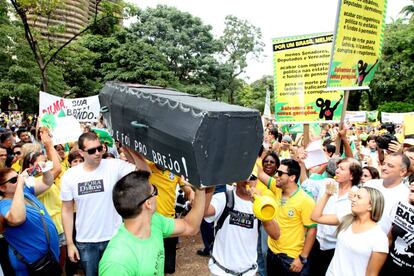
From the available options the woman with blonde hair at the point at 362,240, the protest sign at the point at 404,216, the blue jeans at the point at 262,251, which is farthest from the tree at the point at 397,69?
the woman with blonde hair at the point at 362,240

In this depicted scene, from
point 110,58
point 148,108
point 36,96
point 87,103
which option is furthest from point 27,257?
point 110,58

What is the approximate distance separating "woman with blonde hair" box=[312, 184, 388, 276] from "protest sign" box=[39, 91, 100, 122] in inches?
244

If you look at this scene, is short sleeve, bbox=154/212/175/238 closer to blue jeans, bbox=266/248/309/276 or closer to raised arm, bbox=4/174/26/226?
raised arm, bbox=4/174/26/226

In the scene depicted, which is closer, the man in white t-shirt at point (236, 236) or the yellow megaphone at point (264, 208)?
the yellow megaphone at point (264, 208)

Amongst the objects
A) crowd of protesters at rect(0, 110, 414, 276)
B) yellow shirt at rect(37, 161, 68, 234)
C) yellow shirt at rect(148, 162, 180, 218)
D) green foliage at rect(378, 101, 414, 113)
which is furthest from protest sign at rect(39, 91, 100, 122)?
green foliage at rect(378, 101, 414, 113)

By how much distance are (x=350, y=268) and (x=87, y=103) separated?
6533 millimetres

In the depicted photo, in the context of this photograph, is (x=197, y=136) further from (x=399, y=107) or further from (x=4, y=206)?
(x=399, y=107)

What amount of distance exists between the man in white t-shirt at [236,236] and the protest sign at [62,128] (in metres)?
3.31

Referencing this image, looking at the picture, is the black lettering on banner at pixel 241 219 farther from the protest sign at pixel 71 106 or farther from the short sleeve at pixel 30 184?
the protest sign at pixel 71 106

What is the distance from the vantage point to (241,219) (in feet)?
11.2

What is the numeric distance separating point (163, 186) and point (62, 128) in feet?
7.54

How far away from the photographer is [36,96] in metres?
18.1

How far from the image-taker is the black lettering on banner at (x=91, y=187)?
3.81m

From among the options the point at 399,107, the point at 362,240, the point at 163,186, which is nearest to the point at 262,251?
the point at 163,186
